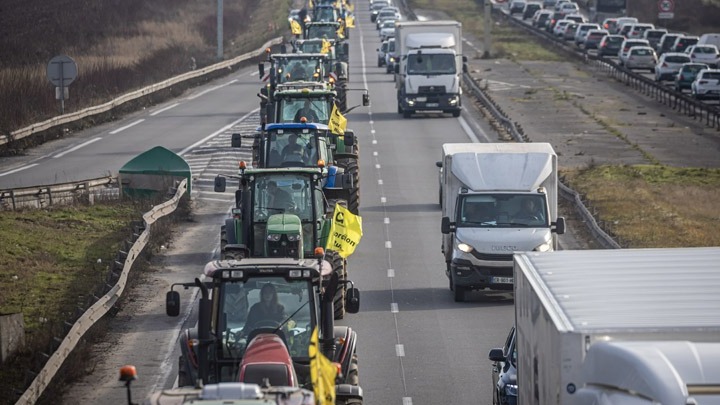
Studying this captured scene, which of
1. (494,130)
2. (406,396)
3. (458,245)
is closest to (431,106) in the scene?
(494,130)

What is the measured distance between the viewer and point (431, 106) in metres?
54.9

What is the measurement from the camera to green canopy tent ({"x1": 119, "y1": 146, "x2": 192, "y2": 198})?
3609 cm

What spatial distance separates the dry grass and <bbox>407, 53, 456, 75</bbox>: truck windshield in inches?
555

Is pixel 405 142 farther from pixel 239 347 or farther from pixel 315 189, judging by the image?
pixel 239 347

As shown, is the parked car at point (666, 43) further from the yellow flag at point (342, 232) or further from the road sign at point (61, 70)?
the yellow flag at point (342, 232)

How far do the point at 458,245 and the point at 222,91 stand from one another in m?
42.8

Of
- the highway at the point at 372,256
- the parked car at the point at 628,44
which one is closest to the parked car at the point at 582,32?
the parked car at the point at 628,44

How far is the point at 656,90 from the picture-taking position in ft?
213

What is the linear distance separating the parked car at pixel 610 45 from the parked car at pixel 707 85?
22483mm

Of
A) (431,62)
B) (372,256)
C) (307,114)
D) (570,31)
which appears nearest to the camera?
(372,256)

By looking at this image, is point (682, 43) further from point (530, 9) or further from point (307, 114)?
point (307, 114)

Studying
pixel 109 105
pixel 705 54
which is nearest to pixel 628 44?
pixel 705 54

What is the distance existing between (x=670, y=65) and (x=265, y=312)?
57935 millimetres

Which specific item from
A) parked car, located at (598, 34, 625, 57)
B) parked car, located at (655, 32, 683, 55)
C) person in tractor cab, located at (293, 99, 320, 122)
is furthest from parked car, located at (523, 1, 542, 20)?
person in tractor cab, located at (293, 99, 320, 122)
